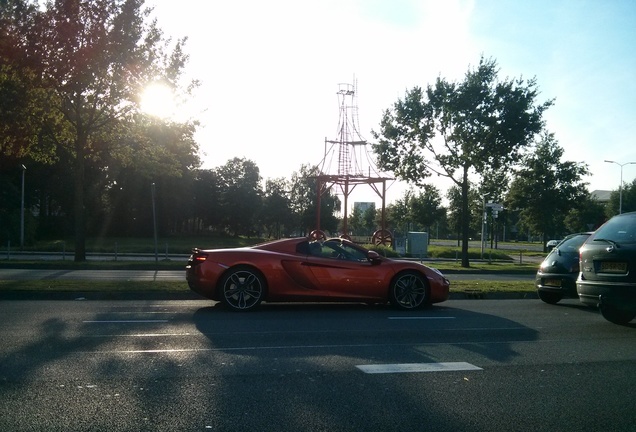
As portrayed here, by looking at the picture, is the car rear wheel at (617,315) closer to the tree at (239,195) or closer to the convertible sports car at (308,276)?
the convertible sports car at (308,276)

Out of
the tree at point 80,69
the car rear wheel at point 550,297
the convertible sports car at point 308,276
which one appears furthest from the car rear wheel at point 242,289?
the tree at point 80,69

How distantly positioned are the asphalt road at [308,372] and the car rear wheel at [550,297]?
2.77 meters

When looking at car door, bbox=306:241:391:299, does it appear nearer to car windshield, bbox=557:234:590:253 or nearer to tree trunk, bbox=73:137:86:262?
car windshield, bbox=557:234:590:253

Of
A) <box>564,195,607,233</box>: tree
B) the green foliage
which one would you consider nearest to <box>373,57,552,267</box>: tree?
the green foliage

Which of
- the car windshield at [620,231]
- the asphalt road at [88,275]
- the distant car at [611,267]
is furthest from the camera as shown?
the asphalt road at [88,275]

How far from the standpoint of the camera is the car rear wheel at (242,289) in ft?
36.5

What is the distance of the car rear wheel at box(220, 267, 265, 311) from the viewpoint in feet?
36.5

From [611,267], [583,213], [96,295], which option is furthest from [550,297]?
[583,213]

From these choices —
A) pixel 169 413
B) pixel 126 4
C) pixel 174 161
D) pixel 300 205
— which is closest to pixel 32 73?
pixel 126 4

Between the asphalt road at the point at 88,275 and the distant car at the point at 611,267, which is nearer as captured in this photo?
the distant car at the point at 611,267

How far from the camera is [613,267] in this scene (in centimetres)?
941

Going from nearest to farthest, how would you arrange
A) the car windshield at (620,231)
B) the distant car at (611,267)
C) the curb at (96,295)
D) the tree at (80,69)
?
the distant car at (611,267) → the car windshield at (620,231) → the curb at (96,295) → the tree at (80,69)

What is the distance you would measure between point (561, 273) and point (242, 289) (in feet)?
21.3

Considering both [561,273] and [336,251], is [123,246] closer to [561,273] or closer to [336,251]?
[336,251]
